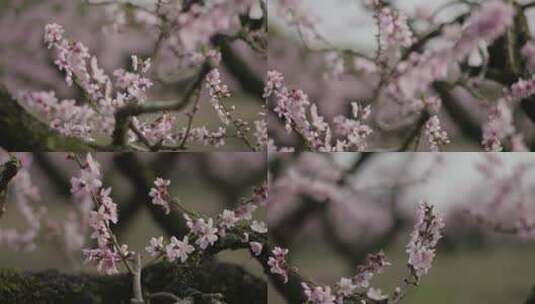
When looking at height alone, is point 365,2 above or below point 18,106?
above

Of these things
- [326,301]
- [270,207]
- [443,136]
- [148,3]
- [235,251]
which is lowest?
[326,301]

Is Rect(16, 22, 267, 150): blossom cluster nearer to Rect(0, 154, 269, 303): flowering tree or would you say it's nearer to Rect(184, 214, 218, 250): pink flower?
Rect(0, 154, 269, 303): flowering tree

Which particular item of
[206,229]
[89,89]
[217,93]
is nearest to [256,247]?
[206,229]

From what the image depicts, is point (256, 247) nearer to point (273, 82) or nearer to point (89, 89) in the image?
point (273, 82)

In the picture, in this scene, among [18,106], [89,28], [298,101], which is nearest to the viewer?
[18,106]

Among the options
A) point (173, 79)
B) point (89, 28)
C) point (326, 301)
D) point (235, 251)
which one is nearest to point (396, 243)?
point (326, 301)

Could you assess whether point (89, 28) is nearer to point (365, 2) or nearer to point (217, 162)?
point (217, 162)
